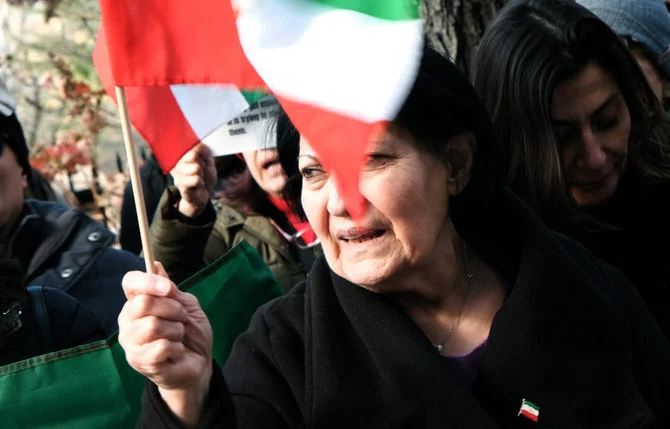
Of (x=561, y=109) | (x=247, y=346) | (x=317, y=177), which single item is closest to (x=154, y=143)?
(x=317, y=177)

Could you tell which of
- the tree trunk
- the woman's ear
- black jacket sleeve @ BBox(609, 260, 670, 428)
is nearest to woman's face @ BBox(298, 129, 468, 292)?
the woman's ear

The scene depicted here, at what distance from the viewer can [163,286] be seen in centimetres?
168

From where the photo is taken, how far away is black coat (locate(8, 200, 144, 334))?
111 inches

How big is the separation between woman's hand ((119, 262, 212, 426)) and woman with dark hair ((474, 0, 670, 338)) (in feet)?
4.66

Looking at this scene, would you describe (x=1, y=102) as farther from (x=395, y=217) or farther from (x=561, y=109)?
(x=561, y=109)

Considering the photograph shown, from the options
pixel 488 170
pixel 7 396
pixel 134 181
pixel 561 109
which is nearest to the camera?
pixel 134 181

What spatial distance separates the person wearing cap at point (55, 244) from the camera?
2828 millimetres

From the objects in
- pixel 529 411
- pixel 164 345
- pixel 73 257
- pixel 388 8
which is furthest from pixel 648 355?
pixel 73 257

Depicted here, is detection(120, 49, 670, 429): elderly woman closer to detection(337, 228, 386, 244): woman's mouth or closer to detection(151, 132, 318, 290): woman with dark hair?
detection(337, 228, 386, 244): woman's mouth

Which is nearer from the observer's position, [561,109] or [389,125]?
[389,125]

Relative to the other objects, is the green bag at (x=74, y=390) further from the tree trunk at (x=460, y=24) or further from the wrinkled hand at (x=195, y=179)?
the tree trunk at (x=460, y=24)

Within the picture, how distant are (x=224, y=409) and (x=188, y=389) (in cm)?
9

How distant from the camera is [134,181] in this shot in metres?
1.70

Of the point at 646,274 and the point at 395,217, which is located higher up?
the point at 395,217
